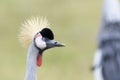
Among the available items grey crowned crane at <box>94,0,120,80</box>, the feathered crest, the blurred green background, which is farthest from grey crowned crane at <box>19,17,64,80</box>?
the blurred green background

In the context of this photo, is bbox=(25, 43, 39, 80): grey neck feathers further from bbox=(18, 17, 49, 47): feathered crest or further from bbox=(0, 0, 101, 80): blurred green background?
bbox=(0, 0, 101, 80): blurred green background

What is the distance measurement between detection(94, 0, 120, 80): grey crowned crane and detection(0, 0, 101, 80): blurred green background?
3.04 feet

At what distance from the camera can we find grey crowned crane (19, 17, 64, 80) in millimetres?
4246

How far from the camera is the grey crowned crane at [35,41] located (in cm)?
425

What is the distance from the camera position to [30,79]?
4270 mm

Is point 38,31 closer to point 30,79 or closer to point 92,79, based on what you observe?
point 30,79

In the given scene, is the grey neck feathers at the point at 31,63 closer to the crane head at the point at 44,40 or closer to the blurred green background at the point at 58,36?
the crane head at the point at 44,40

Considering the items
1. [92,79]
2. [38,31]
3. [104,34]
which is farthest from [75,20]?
[38,31]

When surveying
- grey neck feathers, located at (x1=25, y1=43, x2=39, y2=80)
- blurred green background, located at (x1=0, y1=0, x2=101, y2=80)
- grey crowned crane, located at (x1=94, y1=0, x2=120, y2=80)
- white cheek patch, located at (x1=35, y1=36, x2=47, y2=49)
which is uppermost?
blurred green background, located at (x1=0, y1=0, x2=101, y2=80)

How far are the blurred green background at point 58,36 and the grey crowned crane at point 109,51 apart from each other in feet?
3.04

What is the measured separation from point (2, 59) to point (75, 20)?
8.13 ft

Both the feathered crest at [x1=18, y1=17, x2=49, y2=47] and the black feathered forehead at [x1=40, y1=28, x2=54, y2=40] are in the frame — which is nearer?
the black feathered forehead at [x1=40, y1=28, x2=54, y2=40]

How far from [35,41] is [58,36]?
19.8ft

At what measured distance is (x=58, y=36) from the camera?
1028cm
